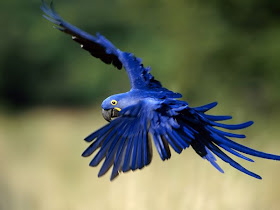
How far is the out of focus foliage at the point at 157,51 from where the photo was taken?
6371 mm

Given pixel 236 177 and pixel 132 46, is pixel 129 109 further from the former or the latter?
pixel 132 46

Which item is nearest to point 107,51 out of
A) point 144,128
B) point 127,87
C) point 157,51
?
point 144,128

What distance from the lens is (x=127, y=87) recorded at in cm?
905

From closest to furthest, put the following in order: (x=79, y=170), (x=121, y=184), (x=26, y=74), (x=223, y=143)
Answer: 1. (x=223, y=143)
2. (x=121, y=184)
3. (x=79, y=170)
4. (x=26, y=74)

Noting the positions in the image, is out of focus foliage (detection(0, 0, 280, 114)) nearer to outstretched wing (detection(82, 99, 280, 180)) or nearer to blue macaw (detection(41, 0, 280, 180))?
blue macaw (detection(41, 0, 280, 180))

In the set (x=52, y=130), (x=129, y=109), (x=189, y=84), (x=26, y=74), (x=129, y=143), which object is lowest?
(x=129, y=143)

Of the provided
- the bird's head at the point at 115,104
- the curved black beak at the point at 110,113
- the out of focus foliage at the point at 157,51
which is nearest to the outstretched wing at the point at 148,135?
the bird's head at the point at 115,104

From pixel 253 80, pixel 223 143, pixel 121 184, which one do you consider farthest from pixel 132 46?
pixel 223 143

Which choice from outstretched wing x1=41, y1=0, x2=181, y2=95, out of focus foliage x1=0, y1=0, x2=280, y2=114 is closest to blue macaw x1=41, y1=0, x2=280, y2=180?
outstretched wing x1=41, y1=0, x2=181, y2=95

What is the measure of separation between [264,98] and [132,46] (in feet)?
11.0

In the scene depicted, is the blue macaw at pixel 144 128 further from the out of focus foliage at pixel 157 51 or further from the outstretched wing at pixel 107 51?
the out of focus foliage at pixel 157 51

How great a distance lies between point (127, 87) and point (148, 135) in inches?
235

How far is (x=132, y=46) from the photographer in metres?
9.45

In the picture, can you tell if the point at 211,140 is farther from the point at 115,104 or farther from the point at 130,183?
the point at 130,183
